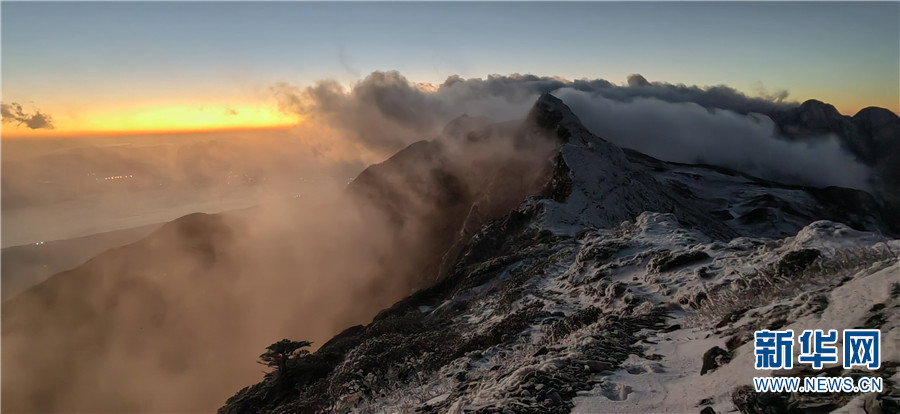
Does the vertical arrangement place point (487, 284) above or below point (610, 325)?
above

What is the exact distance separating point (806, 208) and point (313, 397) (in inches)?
3552

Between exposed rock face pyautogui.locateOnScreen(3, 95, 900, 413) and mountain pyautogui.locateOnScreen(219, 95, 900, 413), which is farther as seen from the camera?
exposed rock face pyautogui.locateOnScreen(3, 95, 900, 413)

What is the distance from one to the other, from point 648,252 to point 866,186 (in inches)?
9047

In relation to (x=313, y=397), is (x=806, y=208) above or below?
below

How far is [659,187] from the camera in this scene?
56.6 metres

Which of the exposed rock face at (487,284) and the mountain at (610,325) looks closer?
the mountain at (610,325)

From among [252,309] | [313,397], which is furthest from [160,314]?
[313,397]

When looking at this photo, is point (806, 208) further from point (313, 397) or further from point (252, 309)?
point (252, 309)

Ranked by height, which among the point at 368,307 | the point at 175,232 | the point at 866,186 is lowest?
the point at 866,186

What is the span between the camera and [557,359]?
11.4 m

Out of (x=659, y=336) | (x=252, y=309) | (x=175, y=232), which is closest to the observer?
(x=659, y=336)

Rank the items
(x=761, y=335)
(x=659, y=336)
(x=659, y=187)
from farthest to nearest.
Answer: (x=659, y=187) → (x=659, y=336) → (x=761, y=335)

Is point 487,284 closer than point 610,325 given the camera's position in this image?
No

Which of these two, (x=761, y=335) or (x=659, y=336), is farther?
(x=659, y=336)
